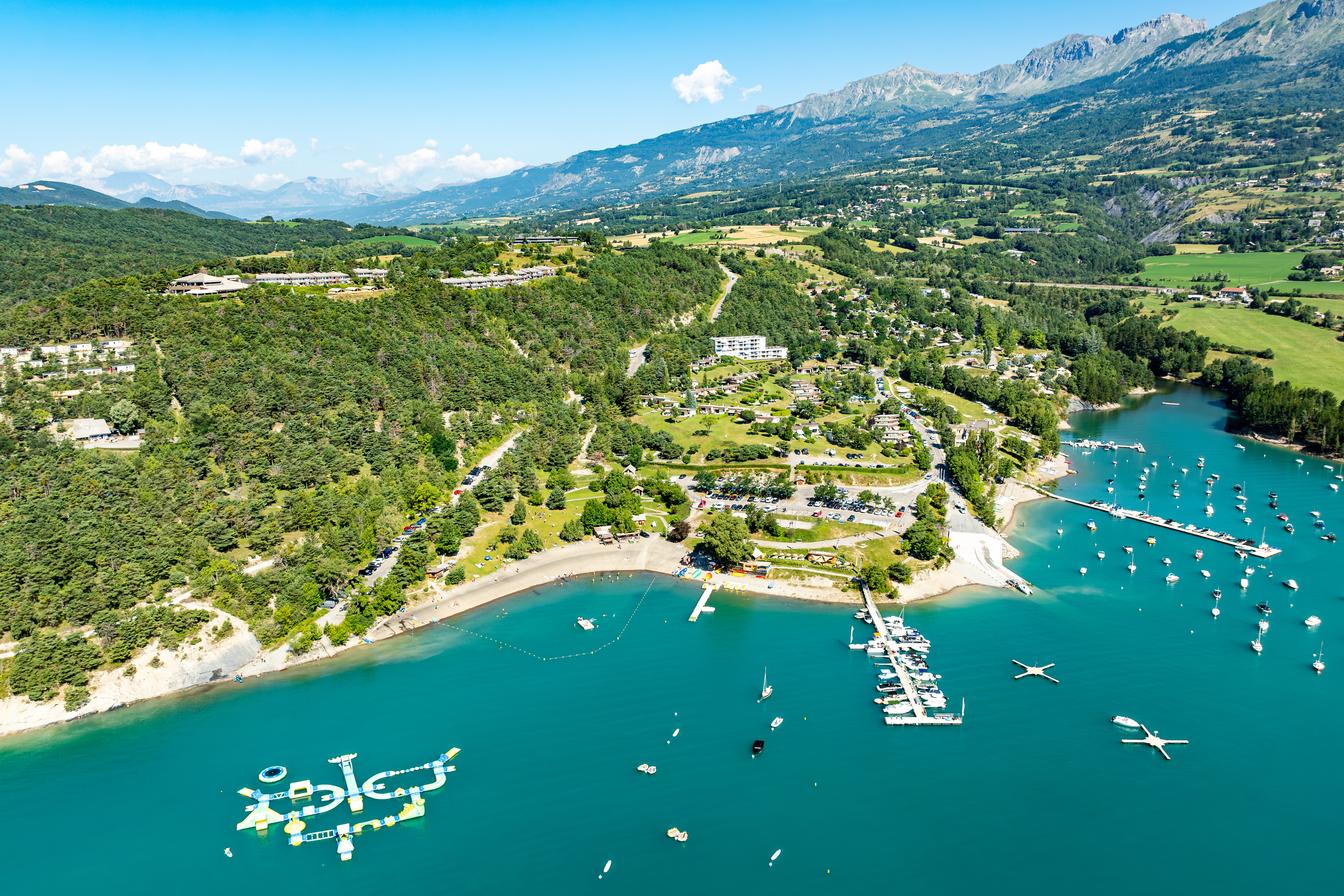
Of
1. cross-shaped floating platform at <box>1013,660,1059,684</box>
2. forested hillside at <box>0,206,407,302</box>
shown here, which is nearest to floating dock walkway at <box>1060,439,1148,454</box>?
cross-shaped floating platform at <box>1013,660,1059,684</box>

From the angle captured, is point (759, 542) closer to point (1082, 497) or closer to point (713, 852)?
point (713, 852)

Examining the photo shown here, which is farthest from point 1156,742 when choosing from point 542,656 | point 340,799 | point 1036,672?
point 340,799

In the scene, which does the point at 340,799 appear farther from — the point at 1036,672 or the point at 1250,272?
the point at 1250,272

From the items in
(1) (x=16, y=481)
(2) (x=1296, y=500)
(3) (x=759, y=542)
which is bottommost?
(2) (x=1296, y=500)

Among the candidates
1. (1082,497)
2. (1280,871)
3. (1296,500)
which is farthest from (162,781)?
(1296,500)

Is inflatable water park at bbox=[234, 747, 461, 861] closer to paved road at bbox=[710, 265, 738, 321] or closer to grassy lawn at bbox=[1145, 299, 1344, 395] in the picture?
paved road at bbox=[710, 265, 738, 321]

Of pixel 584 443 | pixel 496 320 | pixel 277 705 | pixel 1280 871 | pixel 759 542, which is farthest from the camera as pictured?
pixel 496 320

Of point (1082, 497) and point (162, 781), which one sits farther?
point (1082, 497)
